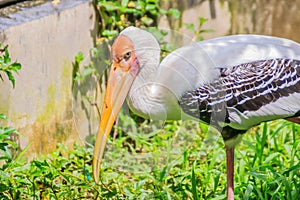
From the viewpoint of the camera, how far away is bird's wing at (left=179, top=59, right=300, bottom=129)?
4.38 m

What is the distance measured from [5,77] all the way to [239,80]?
1.51 meters

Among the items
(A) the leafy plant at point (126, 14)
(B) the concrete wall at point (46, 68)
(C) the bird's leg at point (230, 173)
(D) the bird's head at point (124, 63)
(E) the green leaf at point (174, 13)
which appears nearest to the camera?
(D) the bird's head at point (124, 63)

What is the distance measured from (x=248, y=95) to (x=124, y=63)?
72cm

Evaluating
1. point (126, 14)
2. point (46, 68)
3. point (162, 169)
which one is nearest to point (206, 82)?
point (162, 169)

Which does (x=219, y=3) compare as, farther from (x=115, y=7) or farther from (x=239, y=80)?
(x=239, y=80)

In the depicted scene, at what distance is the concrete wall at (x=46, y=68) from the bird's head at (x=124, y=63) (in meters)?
0.88

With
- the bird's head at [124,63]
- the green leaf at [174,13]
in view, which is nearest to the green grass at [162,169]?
the bird's head at [124,63]

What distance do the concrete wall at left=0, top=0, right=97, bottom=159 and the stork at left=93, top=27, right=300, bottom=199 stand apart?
0.85 meters

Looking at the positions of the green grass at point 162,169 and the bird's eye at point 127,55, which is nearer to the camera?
the bird's eye at point 127,55

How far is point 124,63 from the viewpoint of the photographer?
4.36 m

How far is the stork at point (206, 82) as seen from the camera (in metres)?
4.34

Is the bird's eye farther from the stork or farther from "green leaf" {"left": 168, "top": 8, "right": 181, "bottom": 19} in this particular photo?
"green leaf" {"left": 168, "top": 8, "right": 181, "bottom": 19}

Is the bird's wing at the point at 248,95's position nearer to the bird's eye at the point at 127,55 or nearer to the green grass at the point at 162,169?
the green grass at the point at 162,169

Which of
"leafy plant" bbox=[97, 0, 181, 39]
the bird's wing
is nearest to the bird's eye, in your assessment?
the bird's wing
